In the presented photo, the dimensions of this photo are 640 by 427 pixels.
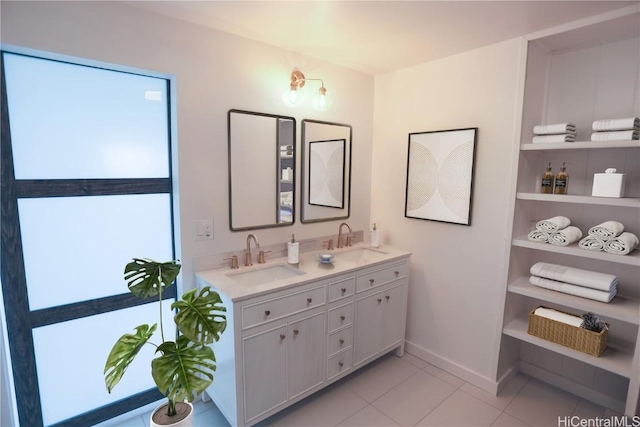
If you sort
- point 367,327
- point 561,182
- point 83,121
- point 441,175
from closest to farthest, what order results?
point 83,121
point 561,182
point 367,327
point 441,175

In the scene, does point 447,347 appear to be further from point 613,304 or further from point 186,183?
point 186,183

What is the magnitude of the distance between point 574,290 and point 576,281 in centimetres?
Answer: 6

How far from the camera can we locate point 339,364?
2326mm

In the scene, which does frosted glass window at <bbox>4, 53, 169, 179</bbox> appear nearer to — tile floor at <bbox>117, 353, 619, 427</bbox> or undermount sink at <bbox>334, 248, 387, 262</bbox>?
undermount sink at <bbox>334, 248, 387, 262</bbox>

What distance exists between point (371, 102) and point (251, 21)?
54.6 inches

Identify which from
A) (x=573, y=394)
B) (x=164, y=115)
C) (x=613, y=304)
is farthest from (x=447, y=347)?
(x=164, y=115)

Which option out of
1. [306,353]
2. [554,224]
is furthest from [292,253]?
[554,224]

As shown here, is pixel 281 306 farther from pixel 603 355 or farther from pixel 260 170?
pixel 603 355

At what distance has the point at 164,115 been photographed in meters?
2.07

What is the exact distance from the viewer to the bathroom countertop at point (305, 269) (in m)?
1.87

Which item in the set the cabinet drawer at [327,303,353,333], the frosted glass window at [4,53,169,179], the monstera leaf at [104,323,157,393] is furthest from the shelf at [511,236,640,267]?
the frosted glass window at [4,53,169,179]

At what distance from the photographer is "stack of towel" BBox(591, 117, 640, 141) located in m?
1.79

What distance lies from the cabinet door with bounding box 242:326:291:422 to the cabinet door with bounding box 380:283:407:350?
936 millimetres

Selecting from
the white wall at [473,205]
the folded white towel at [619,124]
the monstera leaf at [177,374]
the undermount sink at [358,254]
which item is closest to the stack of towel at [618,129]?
the folded white towel at [619,124]
